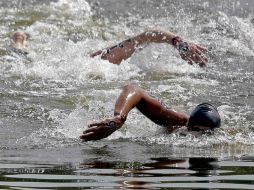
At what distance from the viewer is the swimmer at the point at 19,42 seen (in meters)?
15.6

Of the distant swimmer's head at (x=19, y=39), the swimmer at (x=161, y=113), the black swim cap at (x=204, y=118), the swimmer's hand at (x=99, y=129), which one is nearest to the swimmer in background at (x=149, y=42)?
the swimmer at (x=161, y=113)

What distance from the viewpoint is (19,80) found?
13.2 meters

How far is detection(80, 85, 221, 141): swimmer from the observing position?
891 centimetres

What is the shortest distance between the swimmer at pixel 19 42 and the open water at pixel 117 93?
169 millimetres

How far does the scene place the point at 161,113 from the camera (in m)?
9.70

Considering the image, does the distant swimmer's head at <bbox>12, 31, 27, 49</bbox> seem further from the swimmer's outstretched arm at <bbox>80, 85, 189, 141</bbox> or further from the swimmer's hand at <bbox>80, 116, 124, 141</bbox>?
the swimmer's hand at <bbox>80, 116, 124, 141</bbox>

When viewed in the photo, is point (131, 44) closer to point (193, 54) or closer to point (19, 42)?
point (193, 54)

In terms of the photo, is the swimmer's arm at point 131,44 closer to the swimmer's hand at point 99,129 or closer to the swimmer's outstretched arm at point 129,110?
the swimmer's outstretched arm at point 129,110

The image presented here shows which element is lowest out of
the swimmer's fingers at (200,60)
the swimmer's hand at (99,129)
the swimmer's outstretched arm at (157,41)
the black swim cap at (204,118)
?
the swimmer's hand at (99,129)

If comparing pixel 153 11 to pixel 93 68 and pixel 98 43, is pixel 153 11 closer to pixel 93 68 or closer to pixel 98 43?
pixel 98 43

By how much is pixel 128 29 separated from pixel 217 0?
3497 millimetres

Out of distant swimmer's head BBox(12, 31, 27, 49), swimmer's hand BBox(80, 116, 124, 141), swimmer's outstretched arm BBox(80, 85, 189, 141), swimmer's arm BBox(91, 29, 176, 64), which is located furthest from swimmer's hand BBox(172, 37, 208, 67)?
distant swimmer's head BBox(12, 31, 27, 49)

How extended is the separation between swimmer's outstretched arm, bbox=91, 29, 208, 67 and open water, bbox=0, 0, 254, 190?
24cm

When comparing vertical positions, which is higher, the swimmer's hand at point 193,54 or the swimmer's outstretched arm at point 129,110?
the swimmer's hand at point 193,54
